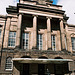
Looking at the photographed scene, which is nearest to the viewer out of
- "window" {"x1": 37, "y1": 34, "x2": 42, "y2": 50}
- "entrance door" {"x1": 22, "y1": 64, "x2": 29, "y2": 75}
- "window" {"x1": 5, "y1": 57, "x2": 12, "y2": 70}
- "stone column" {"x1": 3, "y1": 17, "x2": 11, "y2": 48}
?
"window" {"x1": 5, "y1": 57, "x2": 12, "y2": 70}

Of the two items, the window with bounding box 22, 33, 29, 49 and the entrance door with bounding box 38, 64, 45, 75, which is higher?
the window with bounding box 22, 33, 29, 49

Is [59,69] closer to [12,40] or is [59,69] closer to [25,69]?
[25,69]

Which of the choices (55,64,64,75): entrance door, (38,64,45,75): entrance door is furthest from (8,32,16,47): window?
(55,64,64,75): entrance door

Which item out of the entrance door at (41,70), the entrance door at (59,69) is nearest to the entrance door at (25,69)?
the entrance door at (41,70)

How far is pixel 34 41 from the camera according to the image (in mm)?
16203

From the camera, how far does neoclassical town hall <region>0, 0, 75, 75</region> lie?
14.9 meters

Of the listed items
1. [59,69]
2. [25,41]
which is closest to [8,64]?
[25,41]

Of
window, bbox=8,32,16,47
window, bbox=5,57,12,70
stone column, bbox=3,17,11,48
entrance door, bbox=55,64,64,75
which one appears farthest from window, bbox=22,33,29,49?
entrance door, bbox=55,64,64,75

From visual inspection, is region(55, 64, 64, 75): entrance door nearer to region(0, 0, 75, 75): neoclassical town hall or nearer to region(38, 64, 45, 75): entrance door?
region(0, 0, 75, 75): neoclassical town hall

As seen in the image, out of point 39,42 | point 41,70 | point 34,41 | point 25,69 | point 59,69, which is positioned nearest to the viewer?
point 25,69

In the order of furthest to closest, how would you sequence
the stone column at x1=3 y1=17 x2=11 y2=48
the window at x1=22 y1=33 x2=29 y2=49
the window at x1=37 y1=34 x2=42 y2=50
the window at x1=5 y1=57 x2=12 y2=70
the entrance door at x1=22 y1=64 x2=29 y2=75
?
the window at x1=37 y1=34 x2=42 y2=50
the window at x1=22 y1=33 x2=29 y2=49
the stone column at x1=3 y1=17 x2=11 y2=48
the entrance door at x1=22 y1=64 x2=29 y2=75
the window at x1=5 y1=57 x2=12 y2=70

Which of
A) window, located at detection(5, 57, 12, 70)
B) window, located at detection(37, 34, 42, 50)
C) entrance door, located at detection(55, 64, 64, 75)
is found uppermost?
window, located at detection(37, 34, 42, 50)

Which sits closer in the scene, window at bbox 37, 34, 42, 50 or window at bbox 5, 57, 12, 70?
window at bbox 5, 57, 12, 70

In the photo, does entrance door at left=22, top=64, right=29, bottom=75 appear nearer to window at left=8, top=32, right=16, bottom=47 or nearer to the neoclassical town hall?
the neoclassical town hall
